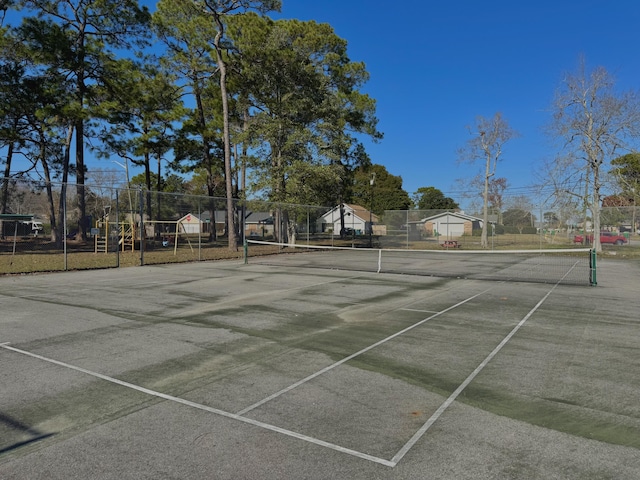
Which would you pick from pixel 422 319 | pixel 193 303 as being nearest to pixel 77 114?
pixel 193 303

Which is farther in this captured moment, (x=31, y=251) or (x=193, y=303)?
(x=31, y=251)

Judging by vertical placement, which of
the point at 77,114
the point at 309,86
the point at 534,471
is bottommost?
the point at 534,471

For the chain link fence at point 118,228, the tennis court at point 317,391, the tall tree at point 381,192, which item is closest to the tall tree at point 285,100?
the chain link fence at point 118,228

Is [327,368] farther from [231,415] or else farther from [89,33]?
[89,33]

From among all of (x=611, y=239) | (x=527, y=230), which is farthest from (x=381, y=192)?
(x=611, y=239)

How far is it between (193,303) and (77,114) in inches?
815

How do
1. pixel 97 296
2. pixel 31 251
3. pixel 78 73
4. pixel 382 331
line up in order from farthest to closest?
pixel 78 73 → pixel 31 251 → pixel 97 296 → pixel 382 331

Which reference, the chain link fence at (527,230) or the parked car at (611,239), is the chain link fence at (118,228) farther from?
the parked car at (611,239)

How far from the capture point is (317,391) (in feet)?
14.0

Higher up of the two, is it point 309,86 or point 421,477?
point 309,86

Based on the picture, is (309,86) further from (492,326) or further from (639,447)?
(639,447)

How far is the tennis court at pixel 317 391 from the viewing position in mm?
Result: 3025

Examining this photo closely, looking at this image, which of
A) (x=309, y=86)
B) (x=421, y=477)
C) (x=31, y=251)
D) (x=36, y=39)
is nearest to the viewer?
(x=421, y=477)

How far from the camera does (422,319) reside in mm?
7695
